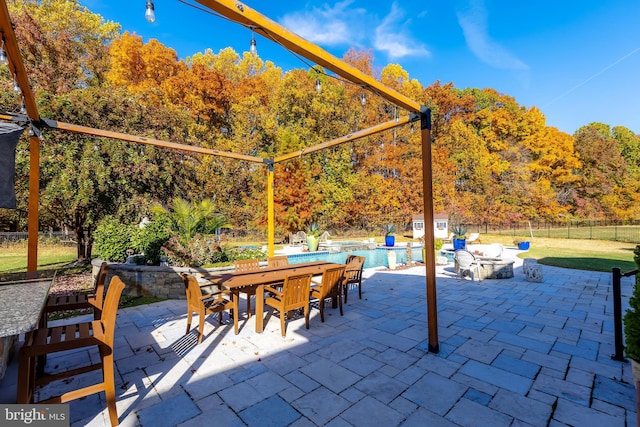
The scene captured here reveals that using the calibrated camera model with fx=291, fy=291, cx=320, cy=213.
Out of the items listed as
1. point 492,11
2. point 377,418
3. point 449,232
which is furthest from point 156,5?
point 449,232

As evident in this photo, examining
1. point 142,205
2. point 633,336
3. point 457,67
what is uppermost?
point 457,67

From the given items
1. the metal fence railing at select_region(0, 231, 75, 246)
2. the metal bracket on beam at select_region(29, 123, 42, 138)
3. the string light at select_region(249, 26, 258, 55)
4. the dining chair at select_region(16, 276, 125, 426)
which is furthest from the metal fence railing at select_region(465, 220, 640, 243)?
the metal fence railing at select_region(0, 231, 75, 246)

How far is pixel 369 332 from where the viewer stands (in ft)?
13.6

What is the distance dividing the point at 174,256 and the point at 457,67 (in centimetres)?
2920

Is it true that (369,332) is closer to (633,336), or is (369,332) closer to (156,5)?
(633,336)

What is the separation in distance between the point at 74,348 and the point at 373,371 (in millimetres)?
2656

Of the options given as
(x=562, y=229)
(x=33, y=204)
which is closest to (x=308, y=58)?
(x=33, y=204)

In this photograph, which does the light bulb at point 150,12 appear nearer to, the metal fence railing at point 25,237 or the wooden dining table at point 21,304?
the wooden dining table at point 21,304

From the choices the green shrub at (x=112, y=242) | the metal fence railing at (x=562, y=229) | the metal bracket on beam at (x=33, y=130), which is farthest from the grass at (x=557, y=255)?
the metal bracket on beam at (x=33, y=130)

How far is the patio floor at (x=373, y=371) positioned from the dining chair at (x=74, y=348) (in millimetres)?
265

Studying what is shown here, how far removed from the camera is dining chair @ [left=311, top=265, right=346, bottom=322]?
14.8 ft

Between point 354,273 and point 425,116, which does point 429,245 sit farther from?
point 354,273

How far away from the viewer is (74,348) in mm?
2215

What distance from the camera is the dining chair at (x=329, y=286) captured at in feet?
14.8
